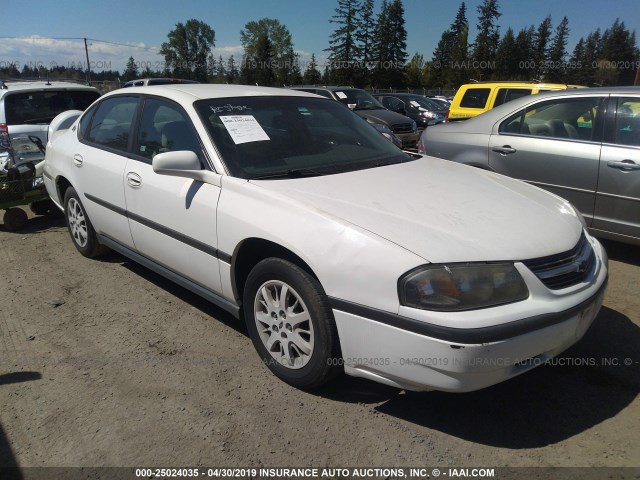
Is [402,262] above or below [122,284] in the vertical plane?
above

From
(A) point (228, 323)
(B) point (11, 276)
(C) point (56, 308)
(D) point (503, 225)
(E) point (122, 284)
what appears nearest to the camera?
(D) point (503, 225)

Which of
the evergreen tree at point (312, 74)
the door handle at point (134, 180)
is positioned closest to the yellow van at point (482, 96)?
the door handle at point (134, 180)

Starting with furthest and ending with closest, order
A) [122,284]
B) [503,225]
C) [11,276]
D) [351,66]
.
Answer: [351,66] < [11,276] < [122,284] < [503,225]

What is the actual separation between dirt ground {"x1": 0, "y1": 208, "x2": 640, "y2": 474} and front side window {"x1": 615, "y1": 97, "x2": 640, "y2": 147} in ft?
5.19

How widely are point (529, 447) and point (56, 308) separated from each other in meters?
3.41

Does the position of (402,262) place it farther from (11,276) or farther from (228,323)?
(11,276)

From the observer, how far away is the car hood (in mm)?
2246

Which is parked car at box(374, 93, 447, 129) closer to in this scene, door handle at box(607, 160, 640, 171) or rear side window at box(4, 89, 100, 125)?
rear side window at box(4, 89, 100, 125)

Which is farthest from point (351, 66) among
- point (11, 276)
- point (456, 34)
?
point (11, 276)

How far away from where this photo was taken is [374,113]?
1258cm

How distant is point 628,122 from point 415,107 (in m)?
15.1

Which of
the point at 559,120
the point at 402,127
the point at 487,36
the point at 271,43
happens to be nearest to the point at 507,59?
the point at 487,36

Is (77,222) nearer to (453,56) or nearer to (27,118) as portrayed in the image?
(27,118)

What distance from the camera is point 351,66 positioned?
64250mm
